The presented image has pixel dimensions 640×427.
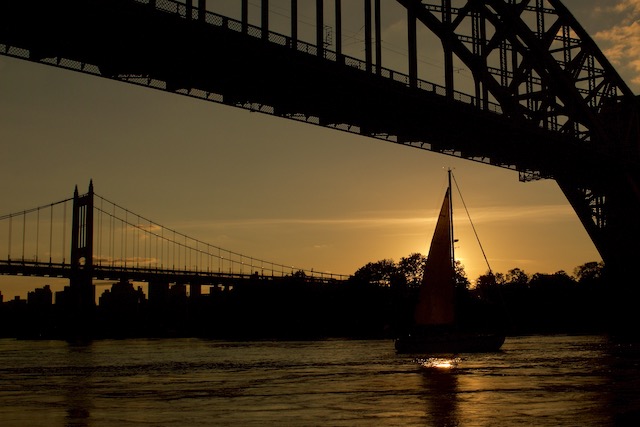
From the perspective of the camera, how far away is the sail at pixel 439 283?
49531 millimetres

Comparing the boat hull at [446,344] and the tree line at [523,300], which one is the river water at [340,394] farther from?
the tree line at [523,300]

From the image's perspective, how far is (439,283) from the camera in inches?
1957

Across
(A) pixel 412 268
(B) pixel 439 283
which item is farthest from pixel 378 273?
(B) pixel 439 283

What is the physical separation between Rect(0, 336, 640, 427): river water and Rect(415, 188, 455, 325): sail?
4811mm

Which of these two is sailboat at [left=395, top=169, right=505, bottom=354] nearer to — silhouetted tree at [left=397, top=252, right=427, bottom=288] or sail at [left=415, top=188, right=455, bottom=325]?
sail at [left=415, top=188, right=455, bottom=325]

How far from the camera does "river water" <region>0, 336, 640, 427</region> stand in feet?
68.2

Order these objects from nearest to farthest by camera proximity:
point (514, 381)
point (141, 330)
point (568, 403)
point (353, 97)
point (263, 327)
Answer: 1. point (568, 403)
2. point (514, 381)
3. point (353, 97)
4. point (263, 327)
5. point (141, 330)

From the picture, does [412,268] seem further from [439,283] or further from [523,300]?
[439,283]

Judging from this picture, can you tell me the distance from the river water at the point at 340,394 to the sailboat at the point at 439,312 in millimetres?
4353

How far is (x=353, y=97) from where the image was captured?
43438mm

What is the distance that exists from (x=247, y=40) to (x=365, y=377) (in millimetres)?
11936

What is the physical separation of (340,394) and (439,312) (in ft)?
76.0

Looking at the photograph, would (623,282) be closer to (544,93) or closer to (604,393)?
(544,93)

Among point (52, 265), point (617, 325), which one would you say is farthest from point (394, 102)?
point (52, 265)
